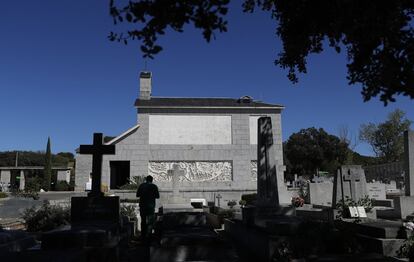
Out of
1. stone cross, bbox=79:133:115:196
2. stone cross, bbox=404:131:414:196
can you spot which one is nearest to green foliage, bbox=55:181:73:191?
stone cross, bbox=79:133:115:196

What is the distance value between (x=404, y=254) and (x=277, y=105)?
2749 cm

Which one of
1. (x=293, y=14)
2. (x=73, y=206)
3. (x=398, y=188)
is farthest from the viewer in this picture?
(x=398, y=188)

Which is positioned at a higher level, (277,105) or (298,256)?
(277,105)

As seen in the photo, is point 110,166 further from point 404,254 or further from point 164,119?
point 404,254

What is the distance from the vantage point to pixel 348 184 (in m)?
12.8

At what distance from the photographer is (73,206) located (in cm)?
927

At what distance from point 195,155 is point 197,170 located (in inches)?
46.7

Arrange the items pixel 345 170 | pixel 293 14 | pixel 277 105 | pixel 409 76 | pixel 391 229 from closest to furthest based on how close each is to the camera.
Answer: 1. pixel 409 76
2. pixel 293 14
3. pixel 391 229
4. pixel 345 170
5. pixel 277 105

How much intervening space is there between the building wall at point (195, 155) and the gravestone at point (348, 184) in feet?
54.7

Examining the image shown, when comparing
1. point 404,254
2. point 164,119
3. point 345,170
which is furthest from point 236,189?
point 404,254

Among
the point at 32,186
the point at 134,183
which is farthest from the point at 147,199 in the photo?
the point at 32,186

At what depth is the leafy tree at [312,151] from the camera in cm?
6309

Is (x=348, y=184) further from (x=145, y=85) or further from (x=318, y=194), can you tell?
(x=145, y=85)

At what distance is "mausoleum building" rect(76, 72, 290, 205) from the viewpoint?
3056 cm
